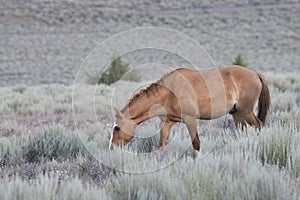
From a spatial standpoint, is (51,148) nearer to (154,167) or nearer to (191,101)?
(191,101)

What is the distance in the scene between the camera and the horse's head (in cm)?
685

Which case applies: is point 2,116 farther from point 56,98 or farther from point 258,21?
point 258,21

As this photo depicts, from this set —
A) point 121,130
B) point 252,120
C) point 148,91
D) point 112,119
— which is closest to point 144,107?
point 148,91

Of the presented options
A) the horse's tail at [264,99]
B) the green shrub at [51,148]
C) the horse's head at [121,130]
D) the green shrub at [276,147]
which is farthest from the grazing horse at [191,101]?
the green shrub at [276,147]

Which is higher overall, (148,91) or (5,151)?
(148,91)

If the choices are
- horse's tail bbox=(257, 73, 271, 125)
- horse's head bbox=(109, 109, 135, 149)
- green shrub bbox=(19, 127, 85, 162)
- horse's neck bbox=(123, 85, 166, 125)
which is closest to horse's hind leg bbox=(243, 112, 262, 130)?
horse's tail bbox=(257, 73, 271, 125)

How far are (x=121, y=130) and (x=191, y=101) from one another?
1.08 meters

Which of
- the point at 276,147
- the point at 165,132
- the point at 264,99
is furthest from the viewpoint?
the point at 264,99

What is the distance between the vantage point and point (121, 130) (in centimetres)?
688

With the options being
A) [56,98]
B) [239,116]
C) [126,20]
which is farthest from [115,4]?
[239,116]

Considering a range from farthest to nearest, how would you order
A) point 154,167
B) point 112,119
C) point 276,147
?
point 112,119 < point 276,147 < point 154,167

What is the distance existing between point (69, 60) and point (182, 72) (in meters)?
30.4

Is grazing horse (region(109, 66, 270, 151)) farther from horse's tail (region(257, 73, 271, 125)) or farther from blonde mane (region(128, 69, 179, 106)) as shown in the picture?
horse's tail (region(257, 73, 271, 125))

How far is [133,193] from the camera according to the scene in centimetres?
411
